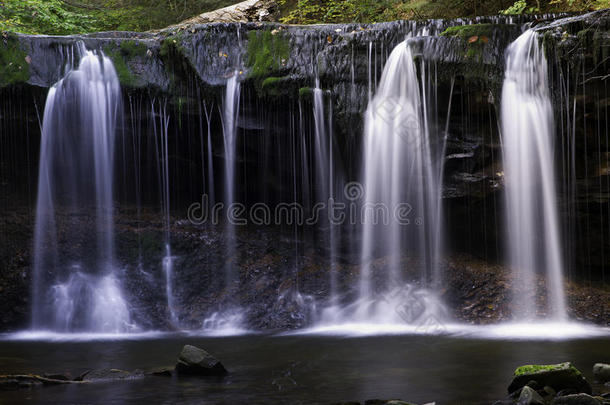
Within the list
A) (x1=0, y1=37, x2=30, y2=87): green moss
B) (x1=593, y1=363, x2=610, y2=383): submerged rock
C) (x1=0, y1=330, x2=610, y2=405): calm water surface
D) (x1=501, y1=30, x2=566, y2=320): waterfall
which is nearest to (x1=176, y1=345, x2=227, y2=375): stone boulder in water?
(x1=0, y1=330, x2=610, y2=405): calm water surface

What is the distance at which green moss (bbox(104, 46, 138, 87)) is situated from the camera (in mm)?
10391

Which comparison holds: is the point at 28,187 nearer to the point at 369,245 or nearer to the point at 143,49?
the point at 143,49

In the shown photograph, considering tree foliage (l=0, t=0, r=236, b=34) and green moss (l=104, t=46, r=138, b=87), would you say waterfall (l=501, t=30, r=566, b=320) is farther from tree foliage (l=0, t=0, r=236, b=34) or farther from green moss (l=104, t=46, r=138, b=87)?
tree foliage (l=0, t=0, r=236, b=34)

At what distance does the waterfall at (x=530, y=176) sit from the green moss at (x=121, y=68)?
613 cm

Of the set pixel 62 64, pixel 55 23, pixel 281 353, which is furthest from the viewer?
pixel 55 23

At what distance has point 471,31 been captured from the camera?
949cm

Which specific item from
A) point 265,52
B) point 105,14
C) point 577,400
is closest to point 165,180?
point 265,52

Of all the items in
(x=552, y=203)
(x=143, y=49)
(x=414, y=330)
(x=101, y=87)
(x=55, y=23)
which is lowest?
(x=414, y=330)

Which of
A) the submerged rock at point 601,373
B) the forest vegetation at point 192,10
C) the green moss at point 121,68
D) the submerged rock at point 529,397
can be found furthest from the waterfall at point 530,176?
the green moss at point 121,68

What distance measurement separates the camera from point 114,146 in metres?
10.6

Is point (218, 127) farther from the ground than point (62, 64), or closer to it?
closer to it

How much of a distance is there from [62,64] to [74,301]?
13.1 ft

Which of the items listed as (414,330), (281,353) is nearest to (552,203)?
(414,330)

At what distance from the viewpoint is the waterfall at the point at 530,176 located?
939cm
